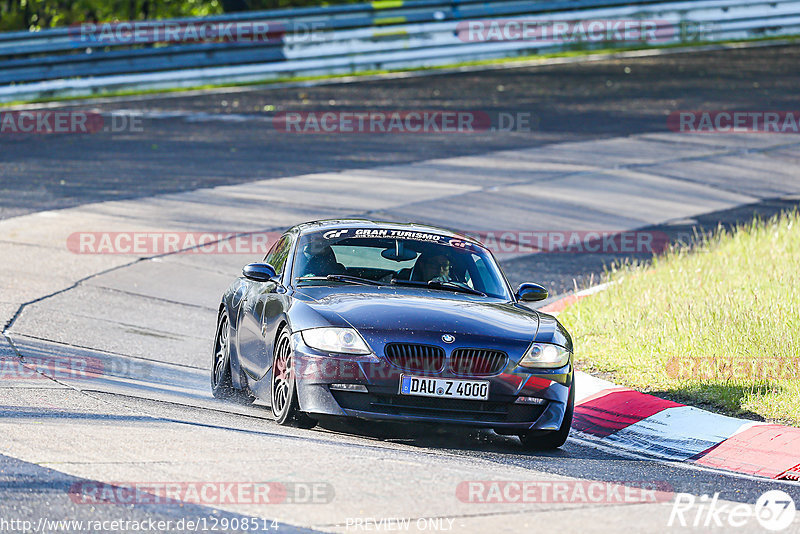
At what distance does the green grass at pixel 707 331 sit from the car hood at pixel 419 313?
1704mm

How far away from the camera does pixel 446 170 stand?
20156 millimetres

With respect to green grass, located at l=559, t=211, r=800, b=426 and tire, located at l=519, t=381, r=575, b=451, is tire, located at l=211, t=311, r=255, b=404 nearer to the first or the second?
tire, located at l=519, t=381, r=575, b=451

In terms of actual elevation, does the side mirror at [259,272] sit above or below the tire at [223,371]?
above

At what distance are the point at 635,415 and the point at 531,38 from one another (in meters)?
23.0

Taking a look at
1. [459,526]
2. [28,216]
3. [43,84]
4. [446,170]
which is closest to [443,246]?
[459,526]

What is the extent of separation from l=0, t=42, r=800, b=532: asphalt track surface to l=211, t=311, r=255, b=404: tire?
14cm

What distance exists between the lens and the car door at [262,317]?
849 centimetres

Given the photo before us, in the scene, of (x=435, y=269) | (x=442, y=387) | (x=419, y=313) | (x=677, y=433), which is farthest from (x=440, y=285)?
(x=677, y=433)

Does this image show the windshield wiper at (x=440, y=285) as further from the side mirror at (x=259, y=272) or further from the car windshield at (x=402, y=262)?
the side mirror at (x=259, y=272)

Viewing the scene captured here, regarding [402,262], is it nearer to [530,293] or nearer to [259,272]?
[530,293]

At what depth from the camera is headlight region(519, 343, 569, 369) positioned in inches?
307

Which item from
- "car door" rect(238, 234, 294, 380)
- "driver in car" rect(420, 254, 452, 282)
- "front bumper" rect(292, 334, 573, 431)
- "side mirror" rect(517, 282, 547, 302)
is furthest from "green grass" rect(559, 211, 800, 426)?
"car door" rect(238, 234, 294, 380)

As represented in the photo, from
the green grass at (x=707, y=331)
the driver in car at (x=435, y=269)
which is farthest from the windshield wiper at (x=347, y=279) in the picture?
the green grass at (x=707, y=331)

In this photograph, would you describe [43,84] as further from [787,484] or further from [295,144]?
[787,484]
